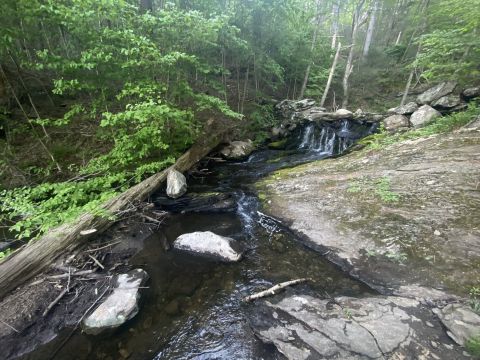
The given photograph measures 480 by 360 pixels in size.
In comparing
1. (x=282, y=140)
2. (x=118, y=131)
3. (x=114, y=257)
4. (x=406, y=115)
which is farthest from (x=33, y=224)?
(x=406, y=115)

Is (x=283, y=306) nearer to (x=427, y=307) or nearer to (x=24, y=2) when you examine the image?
(x=427, y=307)

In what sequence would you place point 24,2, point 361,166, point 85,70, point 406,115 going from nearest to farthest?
1. point 24,2
2. point 85,70
3. point 361,166
4. point 406,115

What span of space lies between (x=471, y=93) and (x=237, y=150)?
10538 millimetres

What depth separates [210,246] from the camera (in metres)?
4.66

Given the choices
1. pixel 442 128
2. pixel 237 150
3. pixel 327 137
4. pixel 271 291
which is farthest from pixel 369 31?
pixel 271 291

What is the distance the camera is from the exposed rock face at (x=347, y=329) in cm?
253

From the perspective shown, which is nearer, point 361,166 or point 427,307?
point 427,307

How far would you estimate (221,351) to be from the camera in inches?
116

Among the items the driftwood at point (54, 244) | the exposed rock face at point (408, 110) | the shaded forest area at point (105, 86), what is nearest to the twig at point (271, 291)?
the driftwood at point (54, 244)

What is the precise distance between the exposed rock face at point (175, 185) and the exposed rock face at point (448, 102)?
39.5ft

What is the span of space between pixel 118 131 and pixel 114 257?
12.3ft

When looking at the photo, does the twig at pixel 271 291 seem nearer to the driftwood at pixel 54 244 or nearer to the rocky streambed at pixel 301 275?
the rocky streambed at pixel 301 275

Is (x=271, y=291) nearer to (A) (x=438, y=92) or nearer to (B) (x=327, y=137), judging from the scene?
(B) (x=327, y=137)

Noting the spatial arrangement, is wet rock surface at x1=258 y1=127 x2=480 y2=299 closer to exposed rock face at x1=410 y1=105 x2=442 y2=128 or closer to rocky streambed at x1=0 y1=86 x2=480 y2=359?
rocky streambed at x1=0 y1=86 x2=480 y2=359
